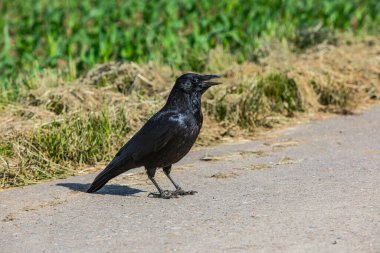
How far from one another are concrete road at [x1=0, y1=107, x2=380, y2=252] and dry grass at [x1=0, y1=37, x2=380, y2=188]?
0.44 m

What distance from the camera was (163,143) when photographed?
713 cm

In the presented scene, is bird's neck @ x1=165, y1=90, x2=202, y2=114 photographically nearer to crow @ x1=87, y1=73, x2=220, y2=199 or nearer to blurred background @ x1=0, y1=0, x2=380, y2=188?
crow @ x1=87, y1=73, x2=220, y2=199

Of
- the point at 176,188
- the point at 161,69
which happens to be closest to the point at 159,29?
the point at 161,69

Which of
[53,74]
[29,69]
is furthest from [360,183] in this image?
[29,69]

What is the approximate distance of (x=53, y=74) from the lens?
1062 centimetres

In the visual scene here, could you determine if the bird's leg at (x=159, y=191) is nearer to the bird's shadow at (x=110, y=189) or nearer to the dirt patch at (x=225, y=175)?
the bird's shadow at (x=110, y=189)

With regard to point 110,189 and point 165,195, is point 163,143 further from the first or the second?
point 110,189

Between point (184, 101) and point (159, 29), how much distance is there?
18.7ft

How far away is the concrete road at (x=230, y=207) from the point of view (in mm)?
5797

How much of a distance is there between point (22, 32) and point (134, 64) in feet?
12.6

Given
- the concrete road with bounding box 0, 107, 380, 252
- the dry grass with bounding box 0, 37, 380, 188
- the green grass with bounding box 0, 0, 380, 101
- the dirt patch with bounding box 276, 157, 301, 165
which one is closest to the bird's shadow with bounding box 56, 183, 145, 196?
the concrete road with bounding box 0, 107, 380, 252

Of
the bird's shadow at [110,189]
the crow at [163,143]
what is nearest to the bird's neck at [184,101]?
the crow at [163,143]

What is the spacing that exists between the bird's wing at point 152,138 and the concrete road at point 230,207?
37 cm

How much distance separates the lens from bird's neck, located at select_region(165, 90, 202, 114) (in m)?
7.32
